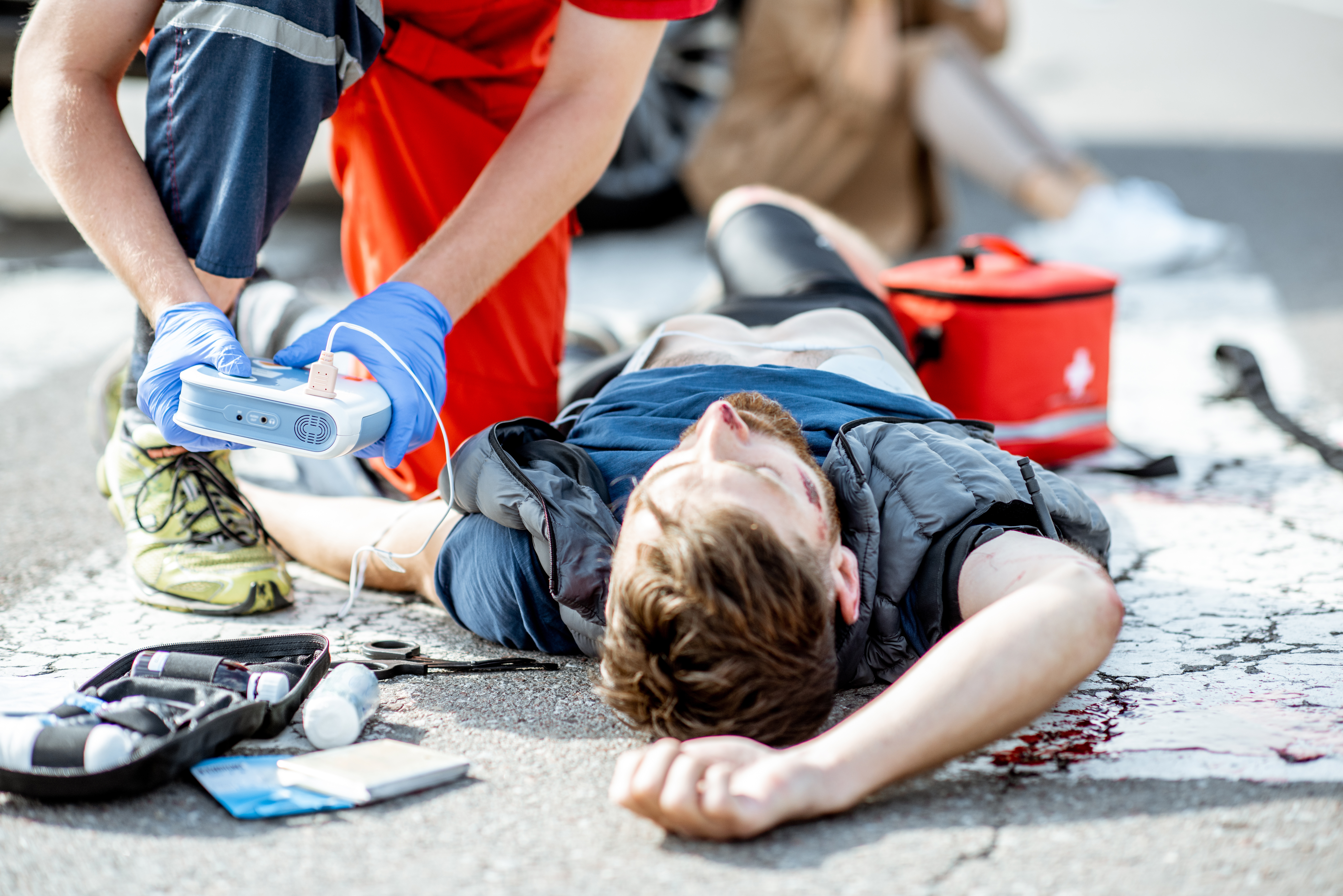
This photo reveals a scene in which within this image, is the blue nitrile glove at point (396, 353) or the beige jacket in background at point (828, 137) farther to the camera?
the beige jacket in background at point (828, 137)

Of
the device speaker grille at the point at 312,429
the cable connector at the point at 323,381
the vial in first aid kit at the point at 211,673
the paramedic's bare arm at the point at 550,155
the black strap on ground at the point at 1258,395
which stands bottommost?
the vial in first aid kit at the point at 211,673

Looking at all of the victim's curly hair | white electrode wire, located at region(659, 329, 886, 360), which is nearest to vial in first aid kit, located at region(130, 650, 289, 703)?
the victim's curly hair

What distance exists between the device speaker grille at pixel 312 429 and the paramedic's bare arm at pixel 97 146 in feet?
1.03

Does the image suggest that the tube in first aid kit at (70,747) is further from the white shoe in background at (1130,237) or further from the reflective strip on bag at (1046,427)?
the white shoe in background at (1130,237)

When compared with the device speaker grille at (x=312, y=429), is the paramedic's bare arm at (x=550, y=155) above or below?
above

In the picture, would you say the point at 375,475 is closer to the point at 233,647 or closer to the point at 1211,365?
the point at 233,647

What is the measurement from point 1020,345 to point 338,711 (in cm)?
156

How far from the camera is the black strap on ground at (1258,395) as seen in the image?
2531mm

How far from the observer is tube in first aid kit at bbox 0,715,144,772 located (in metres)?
1.29

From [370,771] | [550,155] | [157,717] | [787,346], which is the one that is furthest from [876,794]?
[550,155]

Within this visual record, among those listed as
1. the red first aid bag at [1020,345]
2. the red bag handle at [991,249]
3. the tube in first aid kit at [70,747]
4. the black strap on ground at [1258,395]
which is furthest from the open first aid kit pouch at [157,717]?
the black strap on ground at [1258,395]

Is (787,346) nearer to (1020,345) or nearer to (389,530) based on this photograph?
(1020,345)

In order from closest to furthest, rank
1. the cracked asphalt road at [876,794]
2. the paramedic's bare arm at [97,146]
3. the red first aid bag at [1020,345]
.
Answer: the cracked asphalt road at [876,794] < the paramedic's bare arm at [97,146] < the red first aid bag at [1020,345]

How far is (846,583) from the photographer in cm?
153
